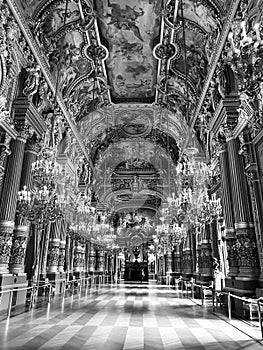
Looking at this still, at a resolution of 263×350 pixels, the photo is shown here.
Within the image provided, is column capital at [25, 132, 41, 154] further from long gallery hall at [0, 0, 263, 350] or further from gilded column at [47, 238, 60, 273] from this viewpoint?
gilded column at [47, 238, 60, 273]

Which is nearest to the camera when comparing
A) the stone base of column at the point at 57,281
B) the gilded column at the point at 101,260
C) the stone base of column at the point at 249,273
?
the stone base of column at the point at 249,273

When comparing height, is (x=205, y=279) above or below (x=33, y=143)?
below

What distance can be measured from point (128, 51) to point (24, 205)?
9.45 metres

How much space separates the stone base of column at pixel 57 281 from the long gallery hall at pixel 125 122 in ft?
0.16

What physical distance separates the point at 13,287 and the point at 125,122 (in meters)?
14.5

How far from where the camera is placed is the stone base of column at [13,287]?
8434 millimetres

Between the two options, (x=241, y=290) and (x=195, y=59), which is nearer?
(x=241, y=290)

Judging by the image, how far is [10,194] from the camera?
370 inches

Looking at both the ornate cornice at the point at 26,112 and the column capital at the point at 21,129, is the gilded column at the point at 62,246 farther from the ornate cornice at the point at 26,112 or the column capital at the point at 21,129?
the column capital at the point at 21,129

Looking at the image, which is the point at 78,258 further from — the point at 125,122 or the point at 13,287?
the point at 13,287

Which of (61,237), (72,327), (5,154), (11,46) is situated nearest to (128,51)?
(11,46)

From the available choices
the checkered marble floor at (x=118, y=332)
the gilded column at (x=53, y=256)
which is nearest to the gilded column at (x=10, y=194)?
the checkered marble floor at (x=118, y=332)

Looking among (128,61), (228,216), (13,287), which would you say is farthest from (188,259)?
(13,287)

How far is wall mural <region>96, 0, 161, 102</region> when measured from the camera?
1176 cm
